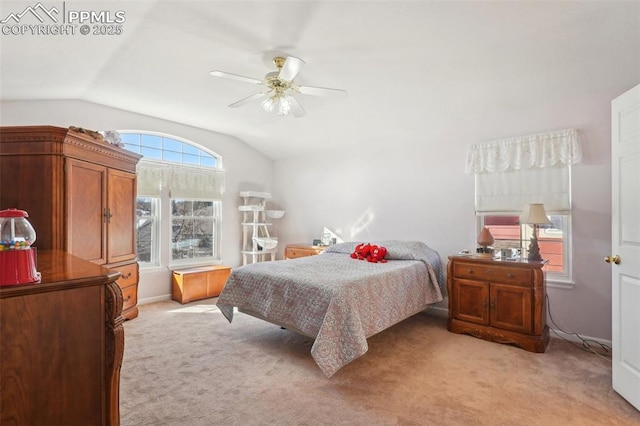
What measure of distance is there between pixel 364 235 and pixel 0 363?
4.19 metres

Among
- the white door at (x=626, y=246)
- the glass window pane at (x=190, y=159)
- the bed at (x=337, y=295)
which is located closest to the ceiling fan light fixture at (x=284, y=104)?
the bed at (x=337, y=295)

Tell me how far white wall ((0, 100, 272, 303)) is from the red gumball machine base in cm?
363

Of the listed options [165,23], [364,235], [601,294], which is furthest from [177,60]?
[601,294]

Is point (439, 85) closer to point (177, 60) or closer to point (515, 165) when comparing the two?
point (515, 165)

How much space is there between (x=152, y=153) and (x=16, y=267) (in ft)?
13.5

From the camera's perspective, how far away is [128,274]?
12.2 ft

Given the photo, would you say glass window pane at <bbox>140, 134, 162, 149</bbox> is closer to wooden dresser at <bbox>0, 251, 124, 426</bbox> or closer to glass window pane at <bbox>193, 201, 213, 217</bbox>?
glass window pane at <bbox>193, 201, 213, 217</bbox>

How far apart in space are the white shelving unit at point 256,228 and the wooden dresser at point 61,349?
419 centimetres

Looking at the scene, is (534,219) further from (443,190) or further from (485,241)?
(443,190)

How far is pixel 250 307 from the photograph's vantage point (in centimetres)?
302

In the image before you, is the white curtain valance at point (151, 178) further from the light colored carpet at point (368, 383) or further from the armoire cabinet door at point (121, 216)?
the light colored carpet at point (368, 383)

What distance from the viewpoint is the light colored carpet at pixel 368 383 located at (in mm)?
1953

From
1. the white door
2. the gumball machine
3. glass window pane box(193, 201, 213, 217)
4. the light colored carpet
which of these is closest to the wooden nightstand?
glass window pane box(193, 201, 213, 217)

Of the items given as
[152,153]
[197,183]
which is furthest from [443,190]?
[152,153]
